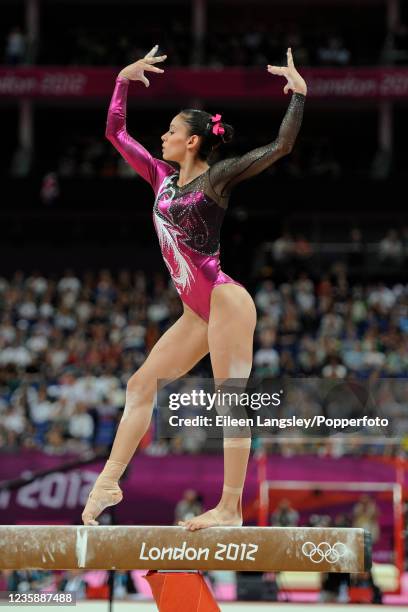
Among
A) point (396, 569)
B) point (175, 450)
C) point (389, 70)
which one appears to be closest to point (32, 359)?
point (175, 450)

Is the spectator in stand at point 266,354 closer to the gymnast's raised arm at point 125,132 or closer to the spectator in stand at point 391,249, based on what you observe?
the spectator in stand at point 391,249

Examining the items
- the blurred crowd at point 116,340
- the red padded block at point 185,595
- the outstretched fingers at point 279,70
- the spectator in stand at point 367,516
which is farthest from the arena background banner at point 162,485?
the outstretched fingers at point 279,70

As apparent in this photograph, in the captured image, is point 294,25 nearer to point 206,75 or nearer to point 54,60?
point 206,75

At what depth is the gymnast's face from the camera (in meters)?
5.04

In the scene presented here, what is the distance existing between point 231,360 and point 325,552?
1.03 metres

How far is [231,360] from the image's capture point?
480 cm

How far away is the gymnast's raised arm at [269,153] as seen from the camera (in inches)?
183

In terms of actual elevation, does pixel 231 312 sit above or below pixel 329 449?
above

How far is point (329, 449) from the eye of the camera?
11789mm

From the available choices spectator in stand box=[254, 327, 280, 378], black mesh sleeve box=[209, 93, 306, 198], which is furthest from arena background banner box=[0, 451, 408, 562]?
black mesh sleeve box=[209, 93, 306, 198]

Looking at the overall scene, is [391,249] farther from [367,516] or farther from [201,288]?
[201,288]

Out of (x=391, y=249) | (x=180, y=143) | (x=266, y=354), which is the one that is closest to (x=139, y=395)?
(x=180, y=143)

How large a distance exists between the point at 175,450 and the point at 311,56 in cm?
1221

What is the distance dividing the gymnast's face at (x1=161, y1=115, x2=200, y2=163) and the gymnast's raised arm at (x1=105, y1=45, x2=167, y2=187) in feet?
0.60
